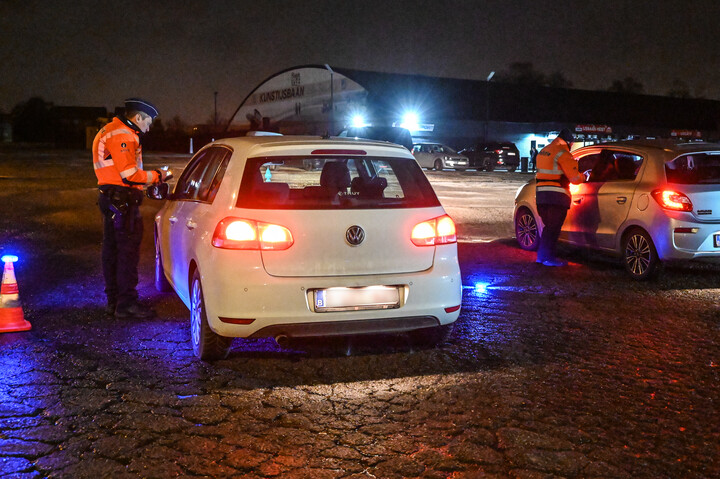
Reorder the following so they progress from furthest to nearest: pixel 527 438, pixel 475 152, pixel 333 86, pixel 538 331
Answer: pixel 333 86
pixel 475 152
pixel 538 331
pixel 527 438

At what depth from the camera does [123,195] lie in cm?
661

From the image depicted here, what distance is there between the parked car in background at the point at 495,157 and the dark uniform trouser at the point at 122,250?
118ft

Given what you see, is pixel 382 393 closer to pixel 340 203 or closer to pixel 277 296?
pixel 277 296

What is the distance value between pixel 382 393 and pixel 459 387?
0.50 m

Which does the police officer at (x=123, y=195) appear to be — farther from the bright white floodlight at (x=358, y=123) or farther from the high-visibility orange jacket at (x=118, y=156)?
the bright white floodlight at (x=358, y=123)

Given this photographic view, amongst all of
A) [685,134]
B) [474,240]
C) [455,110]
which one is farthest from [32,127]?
[474,240]

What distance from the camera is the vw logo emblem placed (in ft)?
16.8

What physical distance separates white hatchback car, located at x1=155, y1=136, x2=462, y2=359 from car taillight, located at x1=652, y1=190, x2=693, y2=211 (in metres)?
3.99

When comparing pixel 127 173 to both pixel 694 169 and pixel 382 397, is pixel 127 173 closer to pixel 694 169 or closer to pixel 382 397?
pixel 382 397

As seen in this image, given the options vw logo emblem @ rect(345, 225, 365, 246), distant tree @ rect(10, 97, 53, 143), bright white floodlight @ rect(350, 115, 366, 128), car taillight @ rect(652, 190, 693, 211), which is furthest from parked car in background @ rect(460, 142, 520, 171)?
distant tree @ rect(10, 97, 53, 143)

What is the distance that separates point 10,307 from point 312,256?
9.23 ft

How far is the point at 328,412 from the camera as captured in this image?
4438 mm

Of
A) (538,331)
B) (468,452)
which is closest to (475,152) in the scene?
(538,331)

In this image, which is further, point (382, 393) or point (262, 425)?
point (382, 393)
